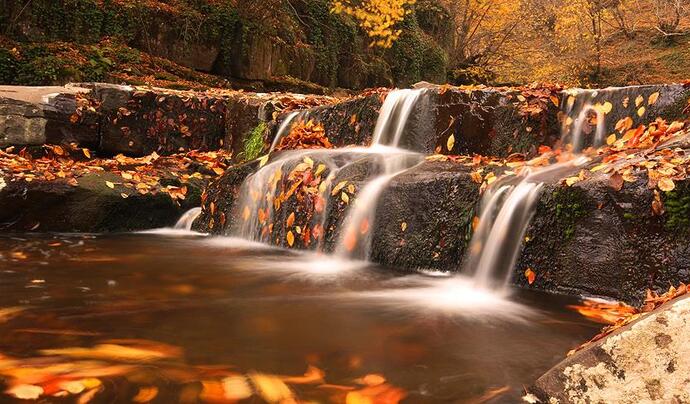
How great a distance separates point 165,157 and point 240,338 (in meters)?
6.46

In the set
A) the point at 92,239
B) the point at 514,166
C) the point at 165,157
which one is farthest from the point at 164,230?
the point at 514,166

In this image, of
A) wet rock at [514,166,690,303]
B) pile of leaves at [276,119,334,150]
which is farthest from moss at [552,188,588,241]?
pile of leaves at [276,119,334,150]

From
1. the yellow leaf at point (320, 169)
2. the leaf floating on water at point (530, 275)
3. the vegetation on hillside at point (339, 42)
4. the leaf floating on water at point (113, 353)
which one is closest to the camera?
the leaf floating on water at point (113, 353)

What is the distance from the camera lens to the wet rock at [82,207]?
20.1 feet

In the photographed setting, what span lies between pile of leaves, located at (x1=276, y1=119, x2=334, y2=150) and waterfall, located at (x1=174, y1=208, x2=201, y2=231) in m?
1.46

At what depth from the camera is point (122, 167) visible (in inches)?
299

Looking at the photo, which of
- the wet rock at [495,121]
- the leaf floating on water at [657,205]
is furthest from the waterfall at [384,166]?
the leaf floating on water at [657,205]

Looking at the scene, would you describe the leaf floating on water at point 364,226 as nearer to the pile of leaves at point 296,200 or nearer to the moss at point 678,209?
the pile of leaves at point 296,200

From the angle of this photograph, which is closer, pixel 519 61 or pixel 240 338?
pixel 240 338

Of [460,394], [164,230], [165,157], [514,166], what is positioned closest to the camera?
[460,394]

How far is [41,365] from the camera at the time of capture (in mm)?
2102

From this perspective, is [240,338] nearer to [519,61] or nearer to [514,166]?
[514,166]

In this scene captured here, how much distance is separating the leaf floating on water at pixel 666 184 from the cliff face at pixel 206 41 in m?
11.5

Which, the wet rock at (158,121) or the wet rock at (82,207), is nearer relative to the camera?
the wet rock at (82,207)
